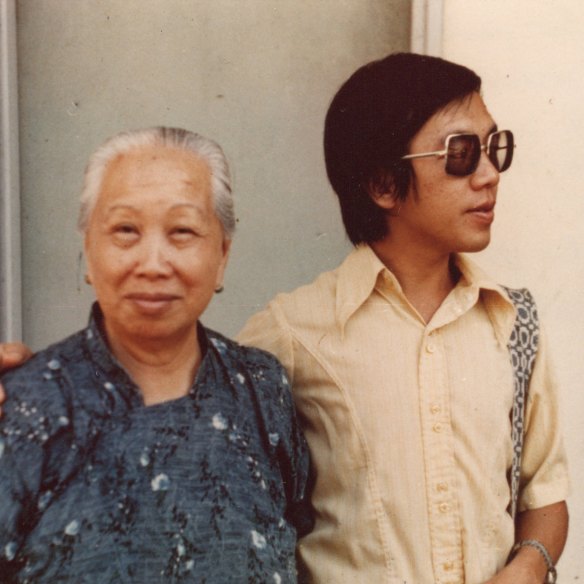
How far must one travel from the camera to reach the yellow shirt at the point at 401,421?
2053 millimetres

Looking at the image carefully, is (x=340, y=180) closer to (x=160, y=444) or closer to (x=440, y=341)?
(x=440, y=341)

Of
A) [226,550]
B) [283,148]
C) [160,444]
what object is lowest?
[226,550]

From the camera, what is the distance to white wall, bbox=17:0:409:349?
320cm

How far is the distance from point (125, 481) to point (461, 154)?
1098 millimetres

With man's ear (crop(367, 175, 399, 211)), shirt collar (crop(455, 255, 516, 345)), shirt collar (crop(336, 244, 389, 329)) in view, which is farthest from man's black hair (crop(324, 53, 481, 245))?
shirt collar (crop(455, 255, 516, 345))

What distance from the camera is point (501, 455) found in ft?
7.03

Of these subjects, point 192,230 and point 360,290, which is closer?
point 192,230

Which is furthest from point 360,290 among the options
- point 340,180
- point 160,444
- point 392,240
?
point 160,444

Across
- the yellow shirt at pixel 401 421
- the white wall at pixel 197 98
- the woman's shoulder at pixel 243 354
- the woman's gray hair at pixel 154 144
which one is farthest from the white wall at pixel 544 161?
the woman's gray hair at pixel 154 144

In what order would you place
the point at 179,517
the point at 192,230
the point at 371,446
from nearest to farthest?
the point at 179,517 < the point at 192,230 < the point at 371,446

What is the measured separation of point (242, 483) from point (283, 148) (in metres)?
1.78

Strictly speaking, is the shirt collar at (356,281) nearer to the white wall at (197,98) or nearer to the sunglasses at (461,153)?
the sunglasses at (461,153)

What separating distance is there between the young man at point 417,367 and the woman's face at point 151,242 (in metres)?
0.48

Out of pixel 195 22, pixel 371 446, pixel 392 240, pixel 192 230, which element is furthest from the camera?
pixel 195 22
